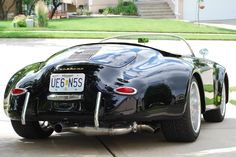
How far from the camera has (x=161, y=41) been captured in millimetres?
7344

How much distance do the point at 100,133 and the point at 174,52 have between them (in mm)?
1706

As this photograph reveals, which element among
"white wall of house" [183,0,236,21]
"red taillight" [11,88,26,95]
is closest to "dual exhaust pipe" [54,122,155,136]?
"red taillight" [11,88,26,95]

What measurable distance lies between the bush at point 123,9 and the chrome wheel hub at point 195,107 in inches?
1163

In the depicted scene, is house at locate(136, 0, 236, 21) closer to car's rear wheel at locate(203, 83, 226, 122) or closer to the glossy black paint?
car's rear wheel at locate(203, 83, 226, 122)

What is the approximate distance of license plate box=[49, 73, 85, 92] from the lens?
5.80 metres

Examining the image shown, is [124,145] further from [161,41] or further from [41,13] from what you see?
[41,13]

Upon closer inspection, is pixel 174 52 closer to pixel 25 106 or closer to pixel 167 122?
Answer: pixel 167 122

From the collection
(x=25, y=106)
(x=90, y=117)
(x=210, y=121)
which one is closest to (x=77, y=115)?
(x=90, y=117)

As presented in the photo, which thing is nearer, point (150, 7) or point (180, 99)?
point (180, 99)

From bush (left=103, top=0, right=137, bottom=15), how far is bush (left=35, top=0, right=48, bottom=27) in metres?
10.5

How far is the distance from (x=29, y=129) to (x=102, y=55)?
1.12 m

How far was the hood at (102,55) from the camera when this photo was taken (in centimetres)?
605

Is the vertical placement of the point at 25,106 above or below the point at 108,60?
below

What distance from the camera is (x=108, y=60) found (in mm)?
6070
